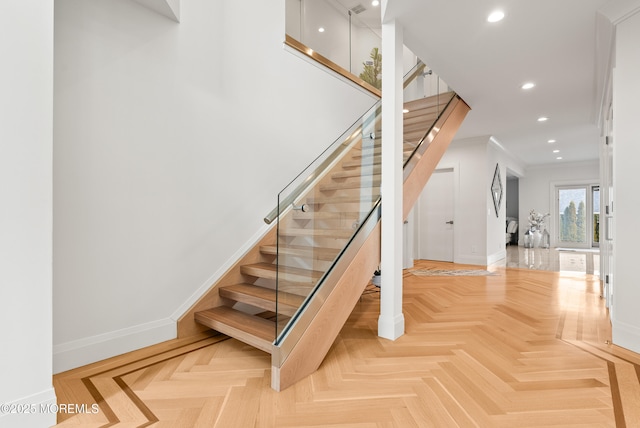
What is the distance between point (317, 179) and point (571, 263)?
684 centimetres

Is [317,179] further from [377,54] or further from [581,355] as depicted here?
[377,54]

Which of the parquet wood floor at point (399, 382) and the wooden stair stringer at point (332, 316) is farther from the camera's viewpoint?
the wooden stair stringer at point (332, 316)

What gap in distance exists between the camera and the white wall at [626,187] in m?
2.48

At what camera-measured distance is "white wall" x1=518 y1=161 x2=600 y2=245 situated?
31.6 ft

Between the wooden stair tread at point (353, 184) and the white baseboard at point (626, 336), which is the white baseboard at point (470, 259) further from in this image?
the wooden stair tread at point (353, 184)

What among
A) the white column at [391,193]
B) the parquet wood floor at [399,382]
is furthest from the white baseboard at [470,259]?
the white column at [391,193]

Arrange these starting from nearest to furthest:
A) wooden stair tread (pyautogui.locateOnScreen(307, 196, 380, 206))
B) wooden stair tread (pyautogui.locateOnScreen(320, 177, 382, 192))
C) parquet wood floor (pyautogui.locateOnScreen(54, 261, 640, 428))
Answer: parquet wood floor (pyautogui.locateOnScreen(54, 261, 640, 428)), wooden stair tread (pyautogui.locateOnScreen(307, 196, 380, 206)), wooden stair tread (pyautogui.locateOnScreen(320, 177, 382, 192))

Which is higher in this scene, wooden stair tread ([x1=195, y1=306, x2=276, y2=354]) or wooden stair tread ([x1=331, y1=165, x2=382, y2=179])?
wooden stair tread ([x1=331, y1=165, x2=382, y2=179])

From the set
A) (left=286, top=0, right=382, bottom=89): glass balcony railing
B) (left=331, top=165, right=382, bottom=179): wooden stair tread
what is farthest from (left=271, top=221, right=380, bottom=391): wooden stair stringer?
(left=286, top=0, right=382, bottom=89): glass balcony railing

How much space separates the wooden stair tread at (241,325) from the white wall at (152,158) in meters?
0.28

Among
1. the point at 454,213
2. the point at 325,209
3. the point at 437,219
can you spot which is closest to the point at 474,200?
the point at 454,213
